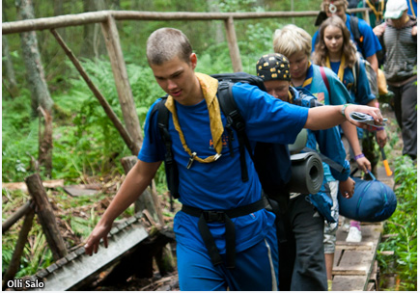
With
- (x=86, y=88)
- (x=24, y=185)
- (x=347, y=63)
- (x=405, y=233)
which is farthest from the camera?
(x=86, y=88)

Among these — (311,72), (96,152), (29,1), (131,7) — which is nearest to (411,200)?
(311,72)

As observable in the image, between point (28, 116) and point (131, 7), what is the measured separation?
9286mm

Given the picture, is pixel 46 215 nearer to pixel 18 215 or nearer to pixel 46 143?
pixel 18 215

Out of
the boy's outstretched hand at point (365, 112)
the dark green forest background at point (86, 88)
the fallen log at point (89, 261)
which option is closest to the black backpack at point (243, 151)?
the boy's outstretched hand at point (365, 112)

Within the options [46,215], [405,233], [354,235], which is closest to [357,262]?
[354,235]

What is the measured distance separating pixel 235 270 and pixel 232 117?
0.87m

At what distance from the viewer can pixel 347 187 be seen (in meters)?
4.71

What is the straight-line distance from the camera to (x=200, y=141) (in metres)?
3.32

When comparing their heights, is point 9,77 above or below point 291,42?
below

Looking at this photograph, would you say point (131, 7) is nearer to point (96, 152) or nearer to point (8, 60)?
point (8, 60)

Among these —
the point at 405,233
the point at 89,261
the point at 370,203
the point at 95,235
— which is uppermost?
the point at 95,235

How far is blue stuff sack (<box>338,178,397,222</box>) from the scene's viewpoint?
4.79 meters

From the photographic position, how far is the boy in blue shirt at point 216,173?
10.7ft

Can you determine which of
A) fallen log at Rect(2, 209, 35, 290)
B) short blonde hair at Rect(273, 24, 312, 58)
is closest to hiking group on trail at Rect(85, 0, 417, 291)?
short blonde hair at Rect(273, 24, 312, 58)
